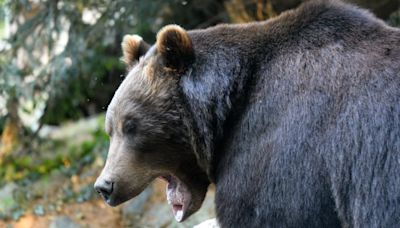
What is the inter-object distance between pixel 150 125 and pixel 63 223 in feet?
12.9

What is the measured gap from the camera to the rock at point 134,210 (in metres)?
8.07

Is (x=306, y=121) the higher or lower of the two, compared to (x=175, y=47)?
lower

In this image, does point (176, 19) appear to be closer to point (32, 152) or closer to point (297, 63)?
point (32, 152)

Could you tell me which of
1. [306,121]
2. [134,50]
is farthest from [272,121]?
[134,50]

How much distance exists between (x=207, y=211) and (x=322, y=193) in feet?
11.8

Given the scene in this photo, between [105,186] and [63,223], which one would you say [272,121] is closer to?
[105,186]

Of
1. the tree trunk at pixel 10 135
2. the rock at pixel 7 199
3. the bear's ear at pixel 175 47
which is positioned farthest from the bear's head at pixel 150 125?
the tree trunk at pixel 10 135

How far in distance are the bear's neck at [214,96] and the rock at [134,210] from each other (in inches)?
145

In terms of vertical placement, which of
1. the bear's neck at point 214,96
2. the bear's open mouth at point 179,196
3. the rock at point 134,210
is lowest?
the rock at point 134,210

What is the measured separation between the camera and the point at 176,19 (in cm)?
952

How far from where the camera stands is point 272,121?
421 cm

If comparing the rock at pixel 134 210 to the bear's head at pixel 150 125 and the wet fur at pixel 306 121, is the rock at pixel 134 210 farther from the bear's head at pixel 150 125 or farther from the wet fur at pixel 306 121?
the wet fur at pixel 306 121

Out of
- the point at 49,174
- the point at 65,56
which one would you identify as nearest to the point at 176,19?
the point at 65,56

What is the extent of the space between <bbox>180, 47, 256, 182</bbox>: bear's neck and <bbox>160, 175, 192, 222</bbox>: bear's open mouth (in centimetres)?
41
